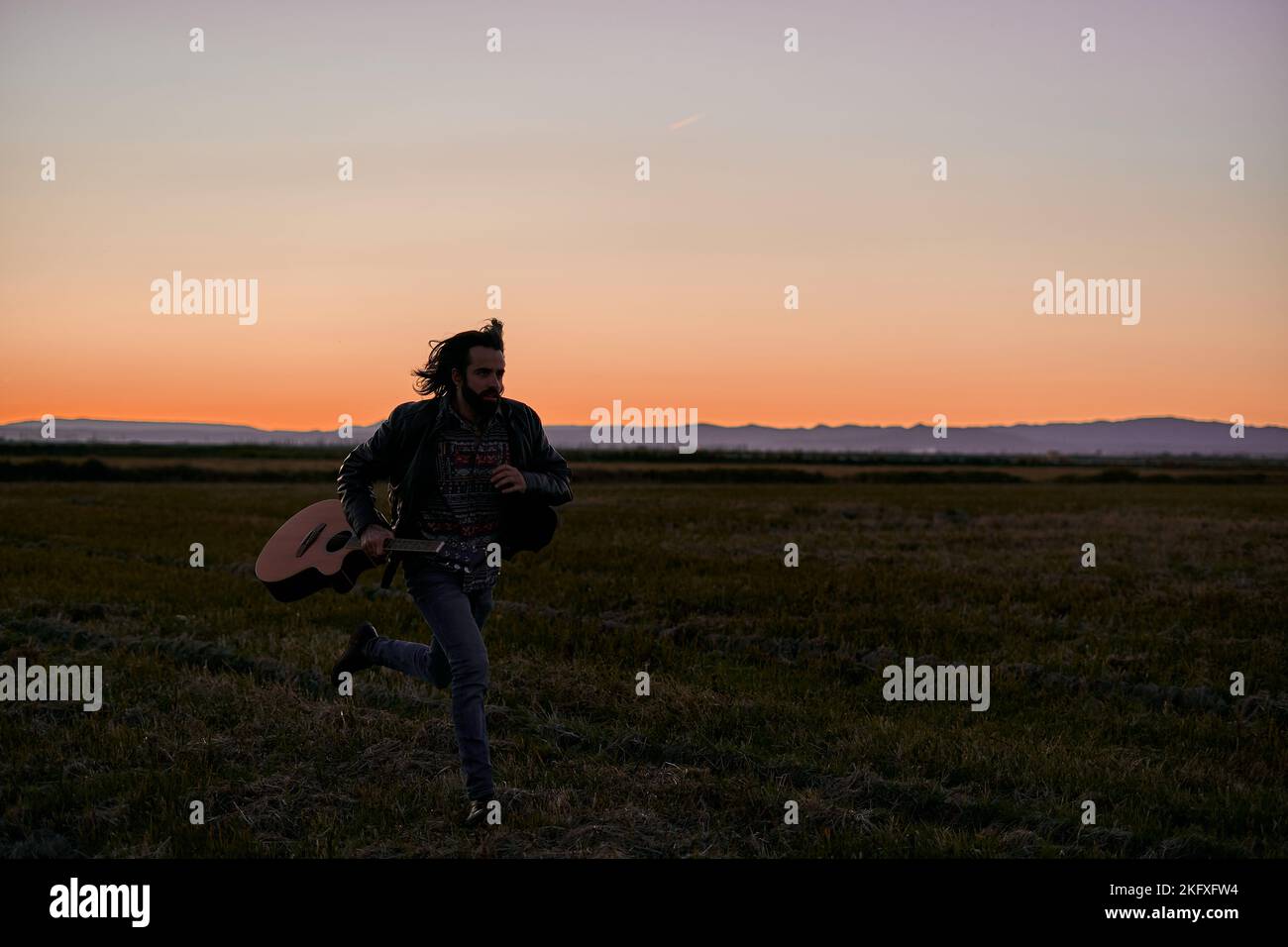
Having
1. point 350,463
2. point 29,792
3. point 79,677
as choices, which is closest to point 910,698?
point 350,463

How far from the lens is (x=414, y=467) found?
6223 mm

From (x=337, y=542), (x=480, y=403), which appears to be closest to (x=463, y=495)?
(x=480, y=403)

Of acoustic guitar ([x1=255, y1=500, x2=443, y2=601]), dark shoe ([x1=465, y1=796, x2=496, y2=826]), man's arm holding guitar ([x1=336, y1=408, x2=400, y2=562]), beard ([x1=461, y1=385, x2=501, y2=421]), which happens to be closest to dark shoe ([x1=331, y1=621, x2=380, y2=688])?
acoustic guitar ([x1=255, y1=500, x2=443, y2=601])

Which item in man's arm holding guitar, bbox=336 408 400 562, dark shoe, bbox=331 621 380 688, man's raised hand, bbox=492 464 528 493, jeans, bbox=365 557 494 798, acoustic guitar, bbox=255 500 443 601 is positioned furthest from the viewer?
dark shoe, bbox=331 621 380 688

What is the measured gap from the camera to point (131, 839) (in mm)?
6031

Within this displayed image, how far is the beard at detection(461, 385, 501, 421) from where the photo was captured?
619 cm

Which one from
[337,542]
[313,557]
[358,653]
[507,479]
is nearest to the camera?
[507,479]

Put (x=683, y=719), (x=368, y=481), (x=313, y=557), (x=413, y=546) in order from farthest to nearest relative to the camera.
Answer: (x=683, y=719), (x=313, y=557), (x=368, y=481), (x=413, y=546)

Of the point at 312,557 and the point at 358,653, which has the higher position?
the point at 312,557

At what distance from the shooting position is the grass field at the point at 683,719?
624cm

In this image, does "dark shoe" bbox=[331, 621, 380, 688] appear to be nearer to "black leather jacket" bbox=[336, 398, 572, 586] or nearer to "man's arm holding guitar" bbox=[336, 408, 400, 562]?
"black leather jacket" bbox=[336, 398, 572, 586]

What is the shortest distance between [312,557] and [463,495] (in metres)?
1.59

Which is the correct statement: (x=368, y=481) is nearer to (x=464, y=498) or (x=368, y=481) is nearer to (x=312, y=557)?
(x=464, y=498)

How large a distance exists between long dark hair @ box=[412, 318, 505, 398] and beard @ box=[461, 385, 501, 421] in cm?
12
